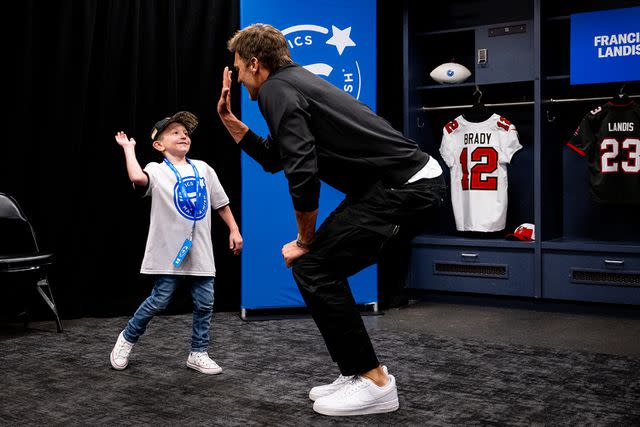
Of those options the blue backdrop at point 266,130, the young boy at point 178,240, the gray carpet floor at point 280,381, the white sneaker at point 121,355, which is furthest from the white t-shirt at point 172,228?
the blue backdrop at point 266,130

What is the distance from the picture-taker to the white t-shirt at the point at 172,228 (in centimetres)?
321

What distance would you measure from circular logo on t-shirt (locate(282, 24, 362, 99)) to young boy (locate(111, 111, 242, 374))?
144cm

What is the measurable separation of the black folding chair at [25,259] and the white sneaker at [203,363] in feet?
4.03

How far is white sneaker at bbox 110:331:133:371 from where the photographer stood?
3.23 meters

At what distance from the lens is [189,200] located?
10.7 ft

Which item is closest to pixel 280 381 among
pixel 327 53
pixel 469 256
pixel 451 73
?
pixel 327 53

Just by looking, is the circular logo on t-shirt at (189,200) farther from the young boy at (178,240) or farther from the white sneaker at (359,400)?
the white sneaker at (359,400)

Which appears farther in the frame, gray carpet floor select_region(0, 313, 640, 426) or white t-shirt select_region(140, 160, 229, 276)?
white t-shirt select_region(140, 160, 229, 276)

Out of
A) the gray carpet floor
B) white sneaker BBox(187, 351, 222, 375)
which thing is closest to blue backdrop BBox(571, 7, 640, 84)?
the gray carpet floor

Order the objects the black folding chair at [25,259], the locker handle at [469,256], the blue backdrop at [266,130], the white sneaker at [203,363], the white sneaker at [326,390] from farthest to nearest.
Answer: the locker handle at [469,256] < the blue backdrop at [266,130] < the black folding chair at [25,259] < the white sneaker at [203,363] < the white sneaker at [326,390]

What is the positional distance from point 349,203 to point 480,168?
2.82 m

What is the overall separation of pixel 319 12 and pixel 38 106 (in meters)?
1.81

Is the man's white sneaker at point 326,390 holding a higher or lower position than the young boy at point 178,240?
lower

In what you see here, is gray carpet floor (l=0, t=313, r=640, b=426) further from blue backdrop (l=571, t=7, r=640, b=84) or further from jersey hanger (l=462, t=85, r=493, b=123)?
blue backdrop (l=571, t=7, r=640, b=84)
